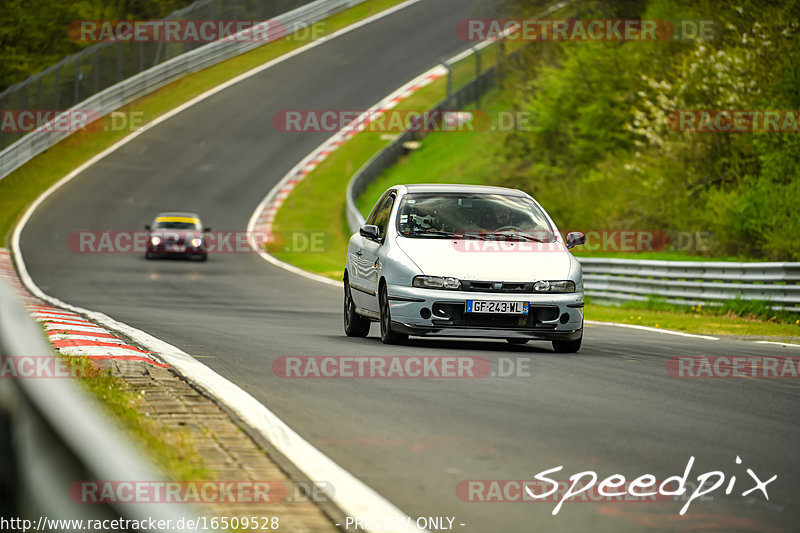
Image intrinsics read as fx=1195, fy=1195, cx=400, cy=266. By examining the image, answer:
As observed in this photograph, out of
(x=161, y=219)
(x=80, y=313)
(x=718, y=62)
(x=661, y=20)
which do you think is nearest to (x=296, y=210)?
(x=161, y=219)

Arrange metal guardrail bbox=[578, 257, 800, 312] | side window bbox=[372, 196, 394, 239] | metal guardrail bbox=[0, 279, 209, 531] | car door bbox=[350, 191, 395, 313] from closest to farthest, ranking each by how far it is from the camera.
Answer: metal guardrail bbox=[0, 279, 209, 531] → car door bbox=[350, 191, 395, 313] → side window bbox=[372, 196, 394, 239] → metal guardrail bbox=[578, 257, 800, 312]

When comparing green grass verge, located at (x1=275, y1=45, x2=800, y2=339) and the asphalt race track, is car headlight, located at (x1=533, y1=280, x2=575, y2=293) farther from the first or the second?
green grass verge, located at (x1=275, y1=45, x2=800, y2=339)

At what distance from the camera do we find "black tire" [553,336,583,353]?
12258 millimetres

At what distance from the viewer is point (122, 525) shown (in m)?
2.38

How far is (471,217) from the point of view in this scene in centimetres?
1317

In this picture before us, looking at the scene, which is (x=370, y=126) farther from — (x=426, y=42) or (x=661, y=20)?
(x=661, y=20)

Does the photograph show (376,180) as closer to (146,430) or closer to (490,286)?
(490,286)

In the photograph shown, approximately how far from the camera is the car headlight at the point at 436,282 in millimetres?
11906

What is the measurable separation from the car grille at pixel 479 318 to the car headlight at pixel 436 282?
0.18 meters

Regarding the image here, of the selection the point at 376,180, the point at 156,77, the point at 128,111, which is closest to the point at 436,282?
the point at 376,180

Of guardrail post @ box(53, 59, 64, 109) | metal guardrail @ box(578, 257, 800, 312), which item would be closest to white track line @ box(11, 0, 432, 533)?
metal guardrail @ box(578, 257, 800, 312)

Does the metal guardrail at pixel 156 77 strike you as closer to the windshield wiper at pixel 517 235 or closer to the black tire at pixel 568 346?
the windshield wiper at pixel 517 235

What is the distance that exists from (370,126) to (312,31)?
43.8ft

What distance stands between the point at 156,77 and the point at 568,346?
4697 cm
